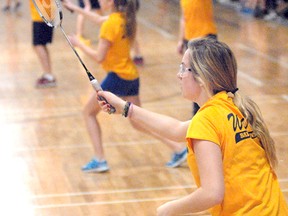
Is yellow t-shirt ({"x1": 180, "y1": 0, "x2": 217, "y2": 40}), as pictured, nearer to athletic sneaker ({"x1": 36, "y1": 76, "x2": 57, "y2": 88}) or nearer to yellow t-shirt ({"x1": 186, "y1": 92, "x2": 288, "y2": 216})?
athletic sneaker ({"x1": 36, "y1": 76, "x2": 57, "y2": 88})

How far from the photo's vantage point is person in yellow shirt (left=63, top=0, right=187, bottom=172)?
21.9ft

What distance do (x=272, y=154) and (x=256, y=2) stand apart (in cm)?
1388

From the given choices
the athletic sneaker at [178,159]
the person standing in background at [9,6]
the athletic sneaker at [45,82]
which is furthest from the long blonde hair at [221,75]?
the person standing in background at [9,6]

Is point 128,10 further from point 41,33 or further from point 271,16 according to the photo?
point 271,16

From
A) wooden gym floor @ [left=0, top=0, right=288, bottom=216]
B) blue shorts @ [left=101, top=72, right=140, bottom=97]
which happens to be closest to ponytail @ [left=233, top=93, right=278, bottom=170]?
wooden gym floor @ [left=0, top=0, right=288, bottom=216]

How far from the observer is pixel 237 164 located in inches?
125

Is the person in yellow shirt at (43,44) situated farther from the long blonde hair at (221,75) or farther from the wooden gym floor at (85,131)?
the long blonde hair at (221,75)

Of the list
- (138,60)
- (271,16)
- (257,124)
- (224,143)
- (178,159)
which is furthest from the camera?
(271,16)

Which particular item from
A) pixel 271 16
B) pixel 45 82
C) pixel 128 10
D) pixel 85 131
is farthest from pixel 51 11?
pixel 271 16

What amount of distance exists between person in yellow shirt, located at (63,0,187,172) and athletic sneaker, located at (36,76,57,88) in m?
3.57

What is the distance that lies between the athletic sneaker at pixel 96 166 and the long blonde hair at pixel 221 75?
370 centimetres

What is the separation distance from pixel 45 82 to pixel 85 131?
2.41m

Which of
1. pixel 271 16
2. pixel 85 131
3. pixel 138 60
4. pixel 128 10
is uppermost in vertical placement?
pixel 128 10

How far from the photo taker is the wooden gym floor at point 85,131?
626 centimetres
